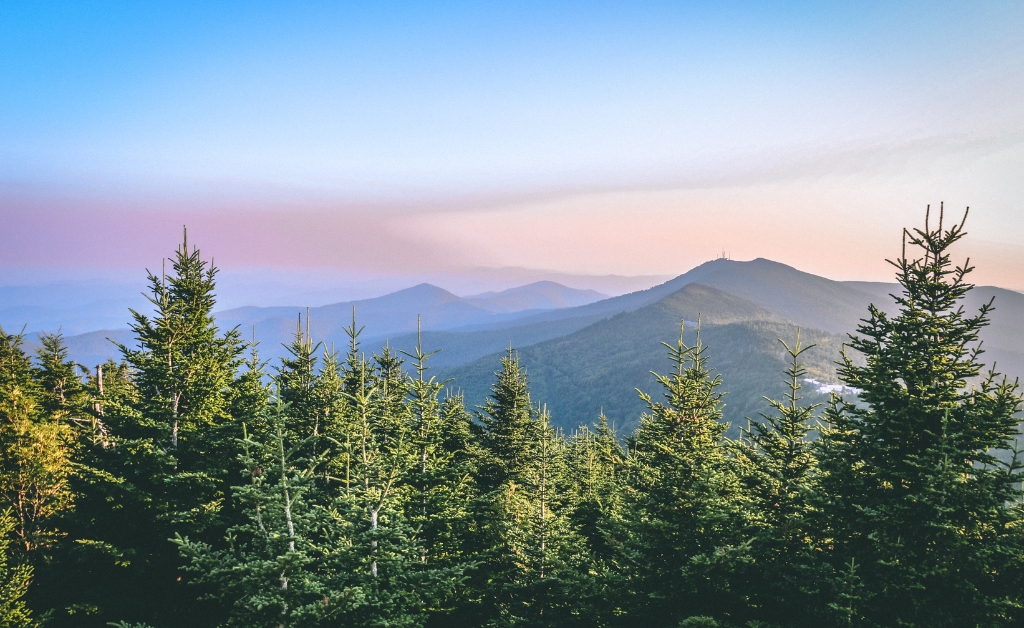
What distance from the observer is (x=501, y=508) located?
20.2 m

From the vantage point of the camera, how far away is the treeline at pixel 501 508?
1072 cm

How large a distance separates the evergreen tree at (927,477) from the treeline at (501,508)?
0.06m

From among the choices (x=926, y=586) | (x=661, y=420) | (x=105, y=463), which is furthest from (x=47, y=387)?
(x=926, y=586)

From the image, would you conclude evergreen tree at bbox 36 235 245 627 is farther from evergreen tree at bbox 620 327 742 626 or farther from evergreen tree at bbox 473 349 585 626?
evergreen tree at bbox 620 327 742 626

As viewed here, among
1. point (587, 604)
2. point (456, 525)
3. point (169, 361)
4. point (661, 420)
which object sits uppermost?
point (169, 361)

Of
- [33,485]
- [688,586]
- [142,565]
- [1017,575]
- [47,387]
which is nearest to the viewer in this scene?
[1017,575]

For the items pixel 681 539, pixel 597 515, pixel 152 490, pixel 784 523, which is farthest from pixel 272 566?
pixel 597 515

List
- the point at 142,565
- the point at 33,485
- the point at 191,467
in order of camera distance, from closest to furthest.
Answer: the point at 142,565 < the point at 191,467 < the point at 33,485

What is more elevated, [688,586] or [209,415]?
[209,415]

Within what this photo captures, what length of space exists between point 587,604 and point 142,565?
47.6ft

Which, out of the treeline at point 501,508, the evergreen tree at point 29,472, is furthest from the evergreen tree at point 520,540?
the evergreen tree at point 29,472

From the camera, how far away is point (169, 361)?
16.7 metres

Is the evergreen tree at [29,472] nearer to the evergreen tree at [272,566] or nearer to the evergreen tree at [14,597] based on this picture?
the evergreen tree at [14,597]

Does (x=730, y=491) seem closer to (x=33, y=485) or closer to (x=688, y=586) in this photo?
(x=688, y=586)
